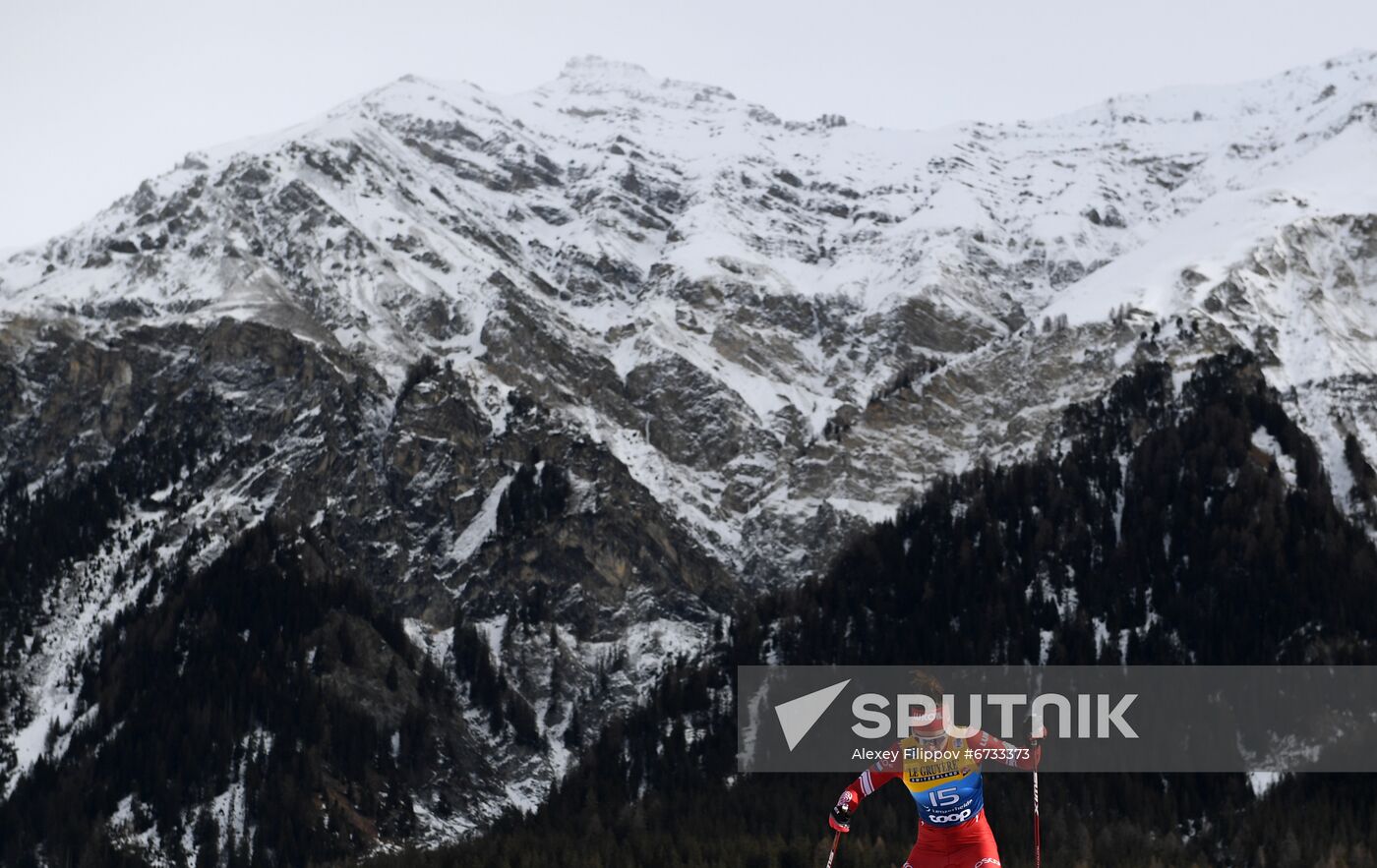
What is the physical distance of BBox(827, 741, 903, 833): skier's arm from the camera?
1422 inches

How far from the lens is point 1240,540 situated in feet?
655

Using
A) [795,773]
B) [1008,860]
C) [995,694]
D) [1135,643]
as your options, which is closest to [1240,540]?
[1135,643]

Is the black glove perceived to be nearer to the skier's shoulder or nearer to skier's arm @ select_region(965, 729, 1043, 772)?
the skier's shoulder

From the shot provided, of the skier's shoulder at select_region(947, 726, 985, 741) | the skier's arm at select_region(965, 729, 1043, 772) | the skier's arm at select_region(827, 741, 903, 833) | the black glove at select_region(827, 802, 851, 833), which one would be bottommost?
the black glove at select_region(827, 802, 851, 833)

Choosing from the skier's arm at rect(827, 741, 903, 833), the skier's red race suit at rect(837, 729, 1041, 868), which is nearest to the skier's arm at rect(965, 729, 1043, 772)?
the skier's red race suit at rect(837, 729, 1041, 868)

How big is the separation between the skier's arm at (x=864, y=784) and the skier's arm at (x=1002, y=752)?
1717 millimetres

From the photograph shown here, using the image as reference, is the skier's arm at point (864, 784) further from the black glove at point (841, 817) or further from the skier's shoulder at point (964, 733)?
the skier's shoulder at point (964, 733)

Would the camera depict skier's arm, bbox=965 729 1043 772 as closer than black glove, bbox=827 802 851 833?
No

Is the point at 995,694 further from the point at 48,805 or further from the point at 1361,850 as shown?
the point at 48,805

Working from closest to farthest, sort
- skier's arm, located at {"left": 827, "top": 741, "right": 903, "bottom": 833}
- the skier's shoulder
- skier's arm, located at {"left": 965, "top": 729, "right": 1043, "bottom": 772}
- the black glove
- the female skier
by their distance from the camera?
the black glove
skier's arm, located at {"left": 827, "top": 741, "right": 903, "bottom": 833}
the female skier
the skier's shoulder
skier's arm, located at {"left": 965, "top": 729, "right": 1043, "bottom": 772}

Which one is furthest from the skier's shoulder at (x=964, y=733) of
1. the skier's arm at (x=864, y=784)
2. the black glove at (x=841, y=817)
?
the black glove at (x=841, y=817)

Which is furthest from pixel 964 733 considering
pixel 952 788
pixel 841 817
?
pixel 841 817

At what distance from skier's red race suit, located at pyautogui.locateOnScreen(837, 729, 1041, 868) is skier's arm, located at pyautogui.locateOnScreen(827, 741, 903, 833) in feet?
0.15

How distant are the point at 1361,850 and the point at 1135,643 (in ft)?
182
